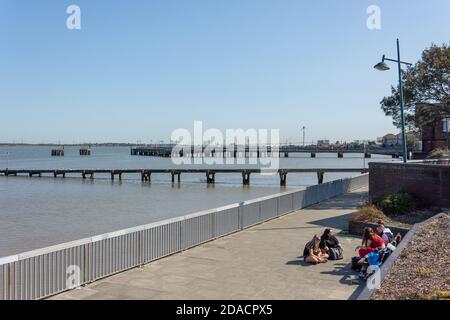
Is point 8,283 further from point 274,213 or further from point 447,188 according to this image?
point 447,188

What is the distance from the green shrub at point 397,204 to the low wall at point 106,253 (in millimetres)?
5104

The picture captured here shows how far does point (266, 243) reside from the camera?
1572 cm

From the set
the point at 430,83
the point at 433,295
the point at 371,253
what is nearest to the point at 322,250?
the point at 371,253

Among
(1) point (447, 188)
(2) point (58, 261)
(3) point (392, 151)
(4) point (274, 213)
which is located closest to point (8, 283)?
(2) point (58, 261)

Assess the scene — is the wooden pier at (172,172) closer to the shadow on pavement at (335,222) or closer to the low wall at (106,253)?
the shadow on pavement at (335,222)

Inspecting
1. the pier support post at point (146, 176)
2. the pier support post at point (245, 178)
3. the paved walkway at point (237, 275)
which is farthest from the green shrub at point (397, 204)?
the pier support post at point (146, 176)

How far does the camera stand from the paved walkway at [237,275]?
33.4 ft

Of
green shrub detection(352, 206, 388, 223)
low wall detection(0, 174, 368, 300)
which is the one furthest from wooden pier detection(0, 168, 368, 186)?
low wall detection(0, 174, 368, 300)

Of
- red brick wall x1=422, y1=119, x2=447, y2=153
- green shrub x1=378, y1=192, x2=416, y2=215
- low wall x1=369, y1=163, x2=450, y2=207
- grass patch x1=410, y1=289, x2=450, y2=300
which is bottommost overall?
grass patch x1=410, y1=289, x2=450, y2=300

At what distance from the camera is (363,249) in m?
12.0

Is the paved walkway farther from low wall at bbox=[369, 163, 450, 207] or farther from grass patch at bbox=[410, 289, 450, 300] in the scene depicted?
low wall at bbox=[369, 163, 450, 207]

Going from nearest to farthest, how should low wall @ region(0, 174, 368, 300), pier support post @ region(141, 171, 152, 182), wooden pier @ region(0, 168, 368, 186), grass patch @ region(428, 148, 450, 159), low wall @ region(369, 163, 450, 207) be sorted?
1. low wall @ region(0, 174, 368, 300)
2. low wall @ region(369, 163, 450, 207)
3. grass patch @ region(428, 148, 450, 159)
4. wooden pier @ region(0, 168, 368, 186)
5. pier support post @ region(141, 171, 152, 182)

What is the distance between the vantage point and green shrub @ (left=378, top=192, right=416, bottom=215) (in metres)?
18.9

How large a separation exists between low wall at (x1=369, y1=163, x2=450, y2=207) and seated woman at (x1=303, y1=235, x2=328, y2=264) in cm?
899
